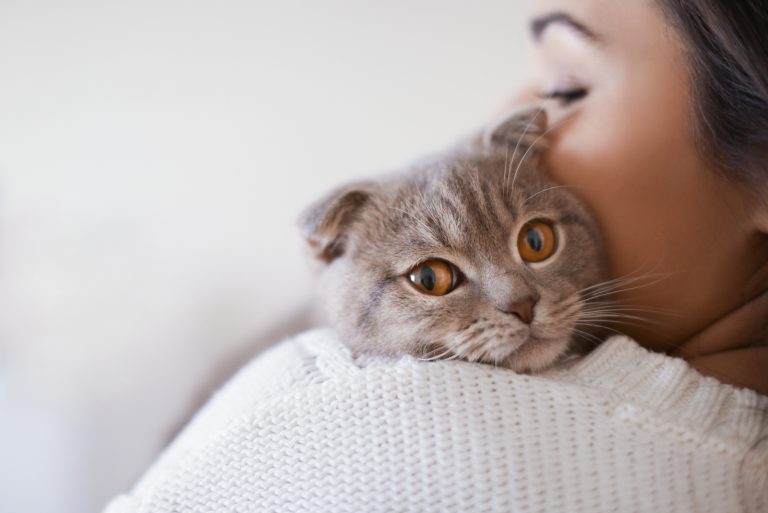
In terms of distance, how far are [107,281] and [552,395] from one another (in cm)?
158

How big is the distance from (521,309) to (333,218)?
0.42 metres

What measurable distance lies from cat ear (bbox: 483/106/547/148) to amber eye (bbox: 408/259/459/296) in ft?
1.15

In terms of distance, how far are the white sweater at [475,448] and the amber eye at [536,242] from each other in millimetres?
264

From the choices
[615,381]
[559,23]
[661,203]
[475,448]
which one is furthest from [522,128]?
[475,448]

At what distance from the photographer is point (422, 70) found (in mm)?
2303

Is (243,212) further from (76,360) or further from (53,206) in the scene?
(76,360)

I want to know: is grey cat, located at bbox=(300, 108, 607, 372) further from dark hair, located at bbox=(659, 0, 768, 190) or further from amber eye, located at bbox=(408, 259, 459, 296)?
dark hair, located at bbox=(659, 0, 768, 190)

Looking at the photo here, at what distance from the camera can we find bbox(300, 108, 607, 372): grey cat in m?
1.00

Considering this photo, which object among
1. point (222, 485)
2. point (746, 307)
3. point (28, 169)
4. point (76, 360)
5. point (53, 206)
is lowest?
point (746, 307)

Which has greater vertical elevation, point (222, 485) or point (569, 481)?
point (222, 485)

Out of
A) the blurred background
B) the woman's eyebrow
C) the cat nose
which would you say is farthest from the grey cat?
the blurred background

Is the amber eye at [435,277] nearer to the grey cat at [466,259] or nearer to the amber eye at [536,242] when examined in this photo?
the grey cat at [466,259]

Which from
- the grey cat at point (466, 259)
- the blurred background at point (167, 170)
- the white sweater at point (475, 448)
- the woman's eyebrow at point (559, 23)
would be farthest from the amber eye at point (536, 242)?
the blurred background at point (167, 170)

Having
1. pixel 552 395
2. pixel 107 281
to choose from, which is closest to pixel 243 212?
pixel 107 281
